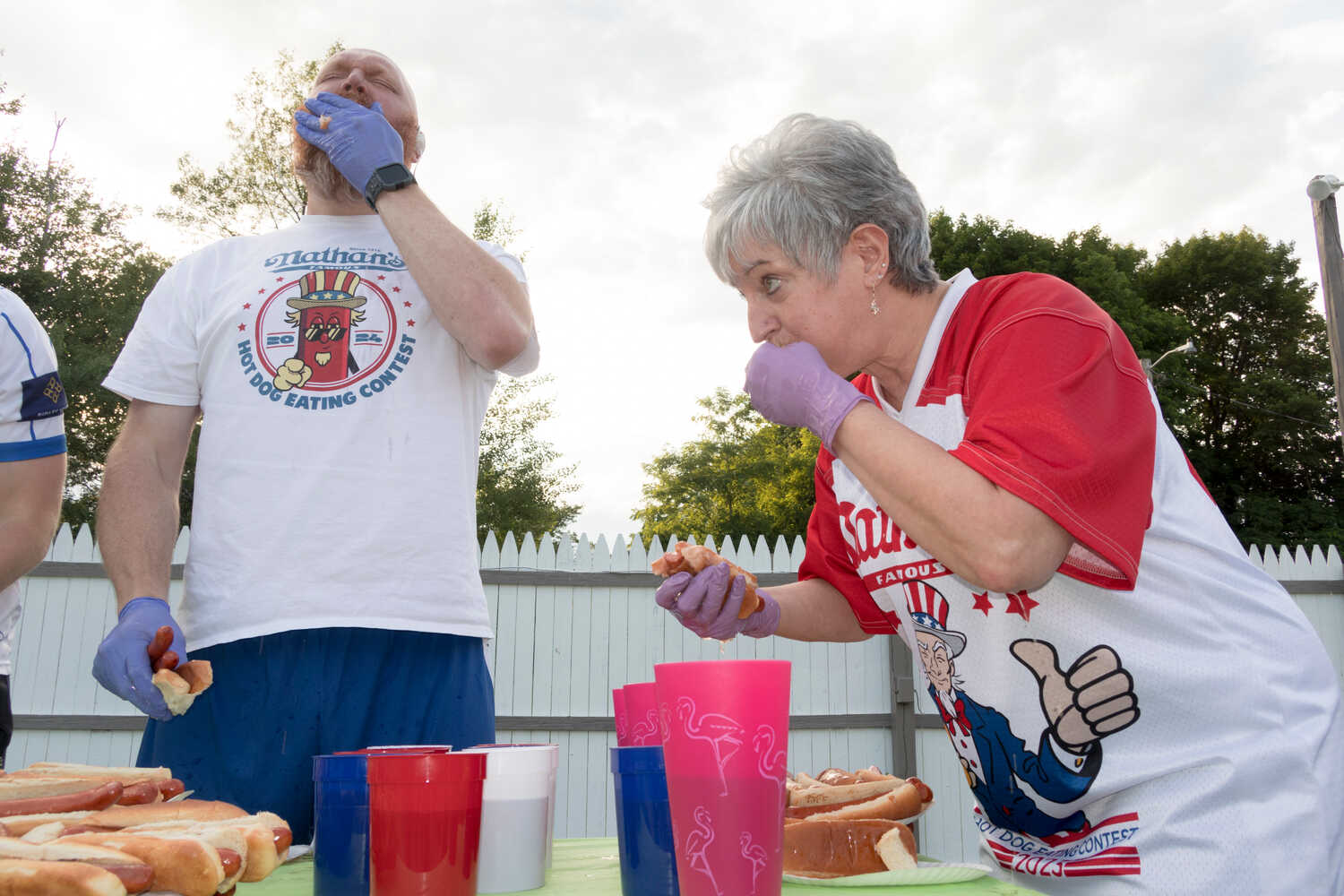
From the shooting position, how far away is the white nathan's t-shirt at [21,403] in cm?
219

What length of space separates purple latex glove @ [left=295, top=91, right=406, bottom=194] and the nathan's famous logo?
0.22 meters

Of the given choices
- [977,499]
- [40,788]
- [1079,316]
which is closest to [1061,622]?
[977,499]

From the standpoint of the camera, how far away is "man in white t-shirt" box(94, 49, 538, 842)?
5.52 feet

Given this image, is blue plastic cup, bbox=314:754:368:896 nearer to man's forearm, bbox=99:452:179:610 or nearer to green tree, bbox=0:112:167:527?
man's forearm, bbox=99:452:179:610

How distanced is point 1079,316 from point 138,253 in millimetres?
20567

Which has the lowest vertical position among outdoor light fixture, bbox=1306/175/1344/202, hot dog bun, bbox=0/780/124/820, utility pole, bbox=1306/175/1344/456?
hot dog bun, bbox=0/780/124/820

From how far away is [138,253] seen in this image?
60.1ft

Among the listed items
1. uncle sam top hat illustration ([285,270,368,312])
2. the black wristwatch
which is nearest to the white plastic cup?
uncle sam top hat illustration ([285,270,368,312])

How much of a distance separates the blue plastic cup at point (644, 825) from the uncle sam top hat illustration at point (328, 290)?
125 centimetres

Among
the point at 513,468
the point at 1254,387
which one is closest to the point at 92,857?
the point at 513,468

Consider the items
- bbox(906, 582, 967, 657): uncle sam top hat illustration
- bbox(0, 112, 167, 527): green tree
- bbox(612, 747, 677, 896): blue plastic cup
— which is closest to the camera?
bbox(612, 747, 677, 896): blue plastic cup

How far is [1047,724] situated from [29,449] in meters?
2.27

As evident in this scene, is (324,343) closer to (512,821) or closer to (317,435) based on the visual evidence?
(317,435)

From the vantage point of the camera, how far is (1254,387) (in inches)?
969
